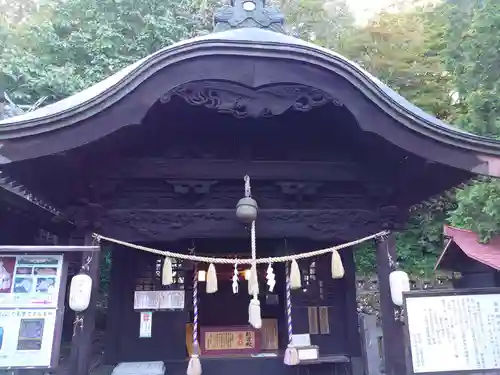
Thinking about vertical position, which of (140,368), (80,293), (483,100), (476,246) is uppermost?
(483,100)

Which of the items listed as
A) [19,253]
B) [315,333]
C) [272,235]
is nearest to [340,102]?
[272,235]

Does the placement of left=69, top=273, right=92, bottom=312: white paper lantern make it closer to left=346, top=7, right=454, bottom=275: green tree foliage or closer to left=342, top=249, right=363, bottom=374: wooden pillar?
left=342, top=249, right=363, bottom=374: wooden pillar

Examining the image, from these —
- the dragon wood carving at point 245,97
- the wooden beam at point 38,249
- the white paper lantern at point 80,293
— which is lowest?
the white paper lantern at point 80,293

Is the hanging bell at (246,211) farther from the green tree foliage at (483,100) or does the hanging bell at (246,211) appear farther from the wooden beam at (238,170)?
the green tree foliage at (483,100)

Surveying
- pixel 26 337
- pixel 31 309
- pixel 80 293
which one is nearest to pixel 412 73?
pixel 80 293

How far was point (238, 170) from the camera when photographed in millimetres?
5133

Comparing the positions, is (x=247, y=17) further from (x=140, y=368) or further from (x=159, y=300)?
(x=140, y=368)

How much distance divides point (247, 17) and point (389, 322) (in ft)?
13.9

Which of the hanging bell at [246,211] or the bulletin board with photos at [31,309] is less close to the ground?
the hanging bell at [246,211]

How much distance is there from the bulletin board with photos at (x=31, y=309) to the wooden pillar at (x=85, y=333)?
615 millimetres

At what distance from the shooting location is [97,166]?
480 centimetres

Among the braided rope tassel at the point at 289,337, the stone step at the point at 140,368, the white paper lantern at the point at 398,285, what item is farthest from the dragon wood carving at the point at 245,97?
the stone step at the point at 140,368

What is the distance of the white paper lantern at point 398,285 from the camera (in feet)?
16.2

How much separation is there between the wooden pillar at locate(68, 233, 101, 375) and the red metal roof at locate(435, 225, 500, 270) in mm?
5767
